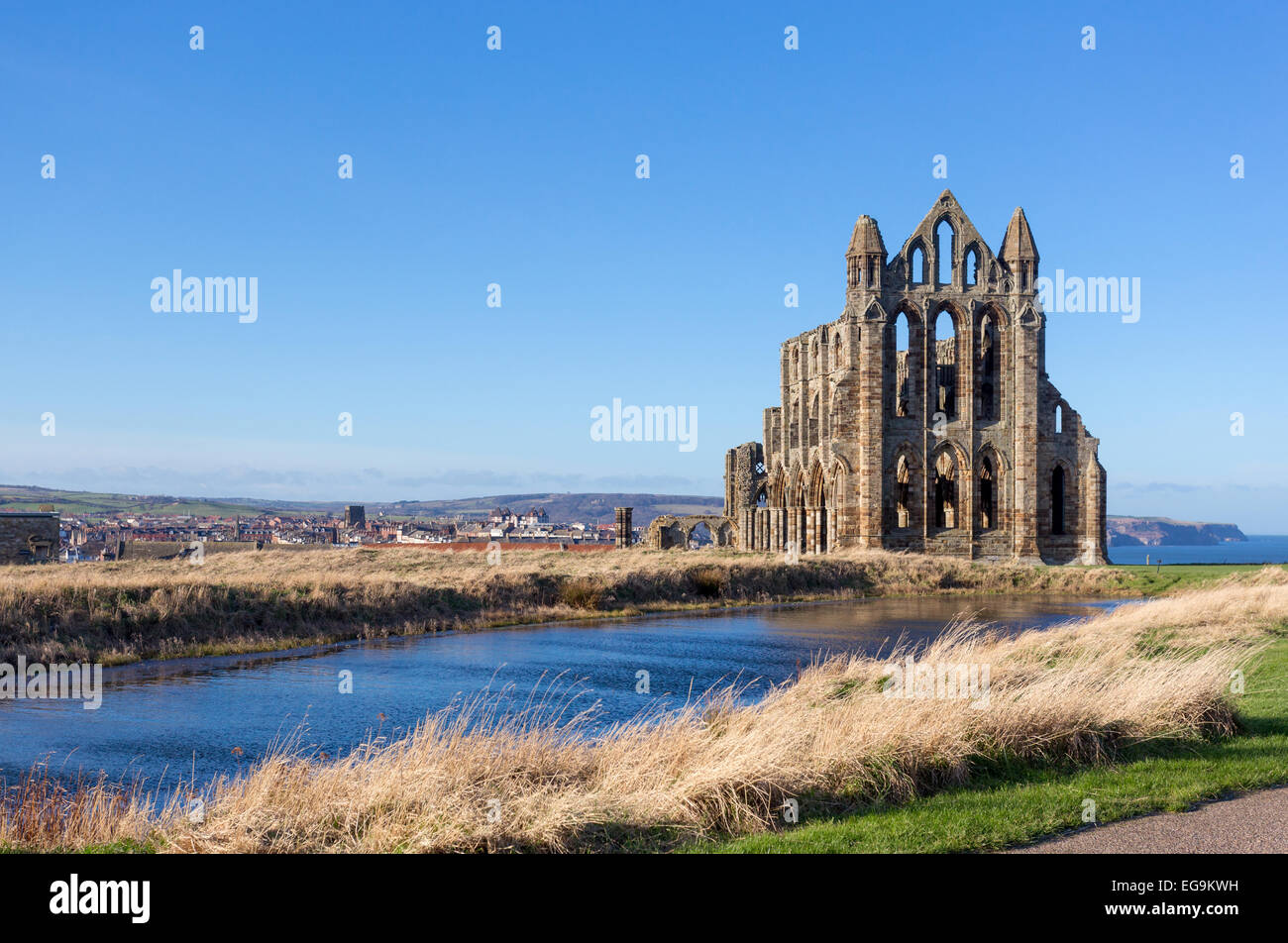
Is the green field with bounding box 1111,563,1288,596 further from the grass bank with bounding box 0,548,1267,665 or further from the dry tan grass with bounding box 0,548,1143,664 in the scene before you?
the dry tan grass with bounding box 0,548,1143,664

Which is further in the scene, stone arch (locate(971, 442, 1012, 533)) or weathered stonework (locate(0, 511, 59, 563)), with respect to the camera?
stone arch (locate(971, 442, 1012, 533))

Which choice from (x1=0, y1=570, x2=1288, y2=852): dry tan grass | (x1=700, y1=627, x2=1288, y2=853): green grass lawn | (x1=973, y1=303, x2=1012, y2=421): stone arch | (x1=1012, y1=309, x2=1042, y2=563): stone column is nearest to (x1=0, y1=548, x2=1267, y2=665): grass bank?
(x1=1012, y1=309, x2=1042, y2=563): stone column

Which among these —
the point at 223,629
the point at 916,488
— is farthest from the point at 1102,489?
the point at 223,629

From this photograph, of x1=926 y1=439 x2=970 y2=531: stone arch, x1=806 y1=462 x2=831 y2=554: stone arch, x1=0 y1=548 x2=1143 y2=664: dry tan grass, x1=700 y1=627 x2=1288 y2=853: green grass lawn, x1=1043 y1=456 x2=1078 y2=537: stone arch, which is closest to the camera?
x1=700 y1=627 x2=1288 y2=853: green grass lawn

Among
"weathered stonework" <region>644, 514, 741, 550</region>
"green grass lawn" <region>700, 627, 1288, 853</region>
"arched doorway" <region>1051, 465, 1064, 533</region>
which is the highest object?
"arched doorway" <region>1051, 465, 1064, 533</region>

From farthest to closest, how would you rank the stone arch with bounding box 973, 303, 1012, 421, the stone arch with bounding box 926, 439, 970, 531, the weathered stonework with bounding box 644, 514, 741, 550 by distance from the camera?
the weathered stonework with bounding box 644, 514, 741, 550, the stone arch with bounding box 973, 303, 1012, 421, the stone arch with bounding box 926, 439, 970, 531

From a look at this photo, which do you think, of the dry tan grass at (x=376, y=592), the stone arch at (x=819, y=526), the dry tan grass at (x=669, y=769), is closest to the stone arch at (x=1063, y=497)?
the dry tan grass at (x=376, y=592)

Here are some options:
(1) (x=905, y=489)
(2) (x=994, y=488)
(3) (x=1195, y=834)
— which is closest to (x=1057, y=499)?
(2) (x=994, y=488)

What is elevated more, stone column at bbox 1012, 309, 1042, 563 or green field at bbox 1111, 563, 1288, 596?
stone column at bbox 1012, 309, 1042, 563
